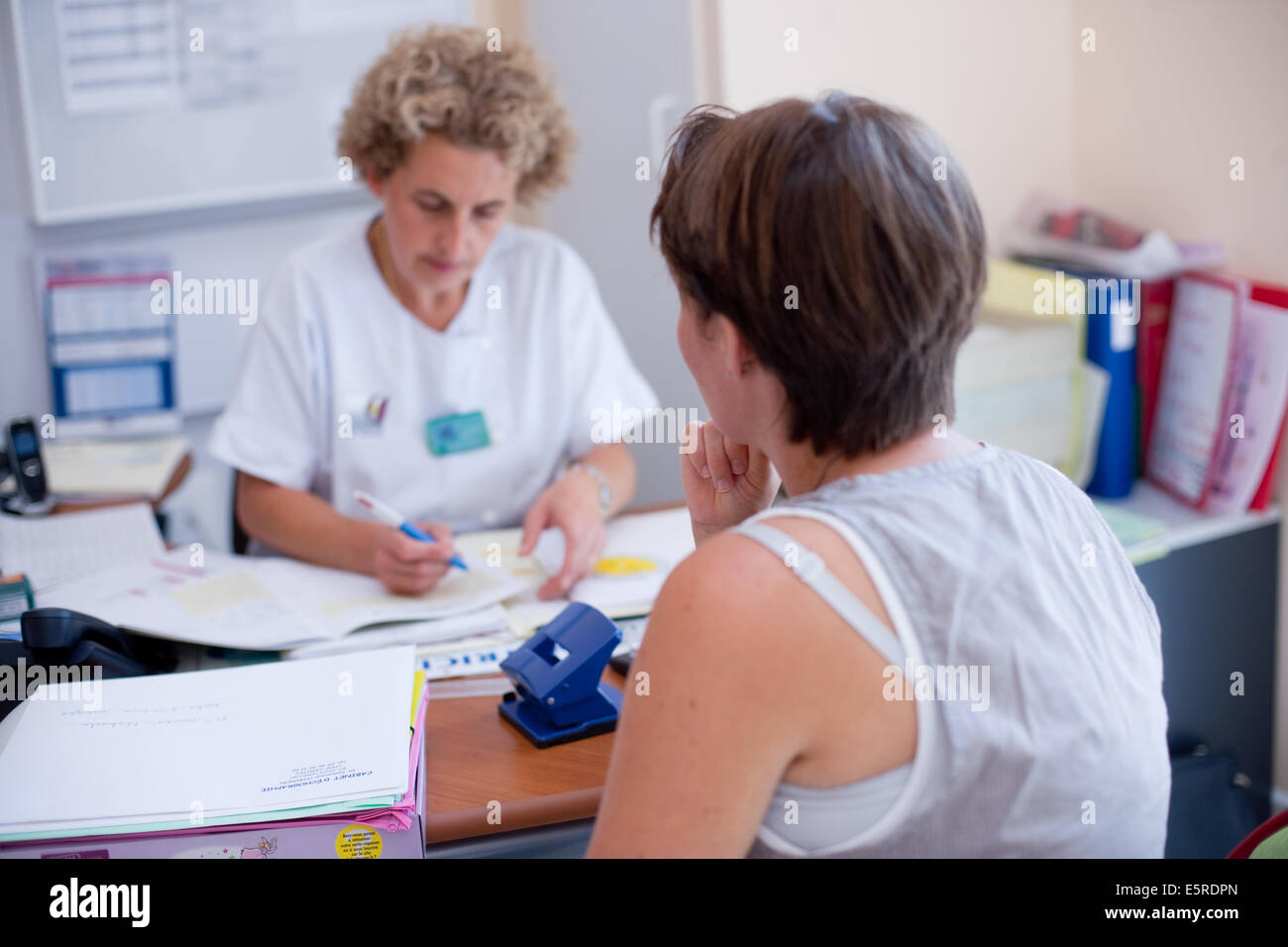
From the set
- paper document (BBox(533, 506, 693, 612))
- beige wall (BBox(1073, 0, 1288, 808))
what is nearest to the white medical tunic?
paper document (BBox(533, 506, 693, 612))

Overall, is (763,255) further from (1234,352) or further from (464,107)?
(1234,352)

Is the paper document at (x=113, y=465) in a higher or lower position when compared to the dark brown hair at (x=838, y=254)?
lower

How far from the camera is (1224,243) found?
229cm

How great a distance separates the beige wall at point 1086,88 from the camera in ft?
7.20

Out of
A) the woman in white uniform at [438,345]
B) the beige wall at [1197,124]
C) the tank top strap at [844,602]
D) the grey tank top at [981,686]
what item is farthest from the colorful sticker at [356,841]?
the beige wall at [1197,124]

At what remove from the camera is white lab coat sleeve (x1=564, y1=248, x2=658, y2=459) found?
2160mm

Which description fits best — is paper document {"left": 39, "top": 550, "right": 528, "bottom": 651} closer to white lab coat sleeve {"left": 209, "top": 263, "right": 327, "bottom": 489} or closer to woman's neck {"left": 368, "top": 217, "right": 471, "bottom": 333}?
white lab coat sleeve {"left": 209, "top": 263, "right": 327, "bottom": 489}

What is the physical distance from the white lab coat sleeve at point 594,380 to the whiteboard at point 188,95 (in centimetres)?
102

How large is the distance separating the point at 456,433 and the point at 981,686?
4.44ft

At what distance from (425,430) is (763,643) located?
135cm

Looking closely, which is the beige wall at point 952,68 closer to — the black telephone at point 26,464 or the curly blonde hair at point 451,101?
the curly blonde hair at point 451,101

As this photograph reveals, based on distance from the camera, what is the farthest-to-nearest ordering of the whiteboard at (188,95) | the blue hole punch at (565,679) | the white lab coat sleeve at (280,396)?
the whiteboard at (188,95), the white lab coat sleeve at (280,396), the blue hole punch at (565,679)

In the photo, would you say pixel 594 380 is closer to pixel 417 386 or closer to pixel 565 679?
pixel 417 386

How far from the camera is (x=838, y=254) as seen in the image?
2.93 feet
